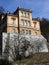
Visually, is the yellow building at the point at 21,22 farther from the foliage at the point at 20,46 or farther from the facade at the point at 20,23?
the foliage at the point at 20,46

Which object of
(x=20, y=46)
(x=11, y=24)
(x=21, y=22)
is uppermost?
(x=21, y=22)

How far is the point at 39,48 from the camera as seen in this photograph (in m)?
58.1

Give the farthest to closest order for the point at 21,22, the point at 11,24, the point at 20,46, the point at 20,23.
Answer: the point at 21,22 → the point at 20,23 → the point at 11,24 → the point at 20,46

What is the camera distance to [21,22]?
207 ft

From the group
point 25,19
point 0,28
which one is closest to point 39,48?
point 25,19

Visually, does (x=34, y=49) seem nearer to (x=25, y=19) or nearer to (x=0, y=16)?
(x=25, y=19)

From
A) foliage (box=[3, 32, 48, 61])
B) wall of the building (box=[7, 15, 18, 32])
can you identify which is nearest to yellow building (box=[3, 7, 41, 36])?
wall of the building (box=[7, 15, 18, 32])

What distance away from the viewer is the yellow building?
61312mm

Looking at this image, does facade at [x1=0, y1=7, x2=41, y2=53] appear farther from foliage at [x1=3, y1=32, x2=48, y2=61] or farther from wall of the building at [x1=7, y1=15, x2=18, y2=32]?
foliage at [x1=3, y1=32, x2=48, y2=61]

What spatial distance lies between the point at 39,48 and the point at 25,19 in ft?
36.7

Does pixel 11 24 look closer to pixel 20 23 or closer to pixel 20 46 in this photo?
pixel 20 23

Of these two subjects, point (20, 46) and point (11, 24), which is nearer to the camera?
point (20, 46)

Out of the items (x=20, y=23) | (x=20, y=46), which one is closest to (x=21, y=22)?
(x=20, y=23)

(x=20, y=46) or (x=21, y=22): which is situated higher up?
(x=21, y=22)
